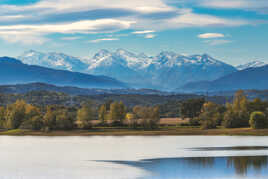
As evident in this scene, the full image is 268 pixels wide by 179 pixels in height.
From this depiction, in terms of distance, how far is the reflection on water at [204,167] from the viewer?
65188 millimetres

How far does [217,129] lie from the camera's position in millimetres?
163000

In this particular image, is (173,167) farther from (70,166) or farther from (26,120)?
(26,120)

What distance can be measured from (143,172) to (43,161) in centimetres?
2219

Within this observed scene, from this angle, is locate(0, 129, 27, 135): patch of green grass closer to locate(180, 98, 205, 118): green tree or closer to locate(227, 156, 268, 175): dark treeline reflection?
locate(180, 98, 205, 118): green tree

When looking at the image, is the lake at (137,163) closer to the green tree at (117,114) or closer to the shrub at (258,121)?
the shrub at (258,121)

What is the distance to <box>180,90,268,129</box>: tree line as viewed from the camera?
154875 millimetres

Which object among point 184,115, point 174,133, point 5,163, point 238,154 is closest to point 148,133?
point 174,133

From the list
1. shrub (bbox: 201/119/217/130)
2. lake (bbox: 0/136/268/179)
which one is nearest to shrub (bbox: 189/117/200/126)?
shrub (bbox: 201/119/217/130)

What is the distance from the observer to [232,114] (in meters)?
167

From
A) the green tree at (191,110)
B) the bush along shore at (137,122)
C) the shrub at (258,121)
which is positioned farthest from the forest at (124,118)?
the green tree at (191,110)

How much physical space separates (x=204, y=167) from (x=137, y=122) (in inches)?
4022

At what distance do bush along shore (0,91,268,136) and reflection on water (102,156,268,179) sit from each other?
227 ft

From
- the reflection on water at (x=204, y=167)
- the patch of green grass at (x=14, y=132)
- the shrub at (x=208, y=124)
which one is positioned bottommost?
the patch of green grass at (x=14, y=132)

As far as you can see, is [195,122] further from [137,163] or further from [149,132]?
[137,163]
